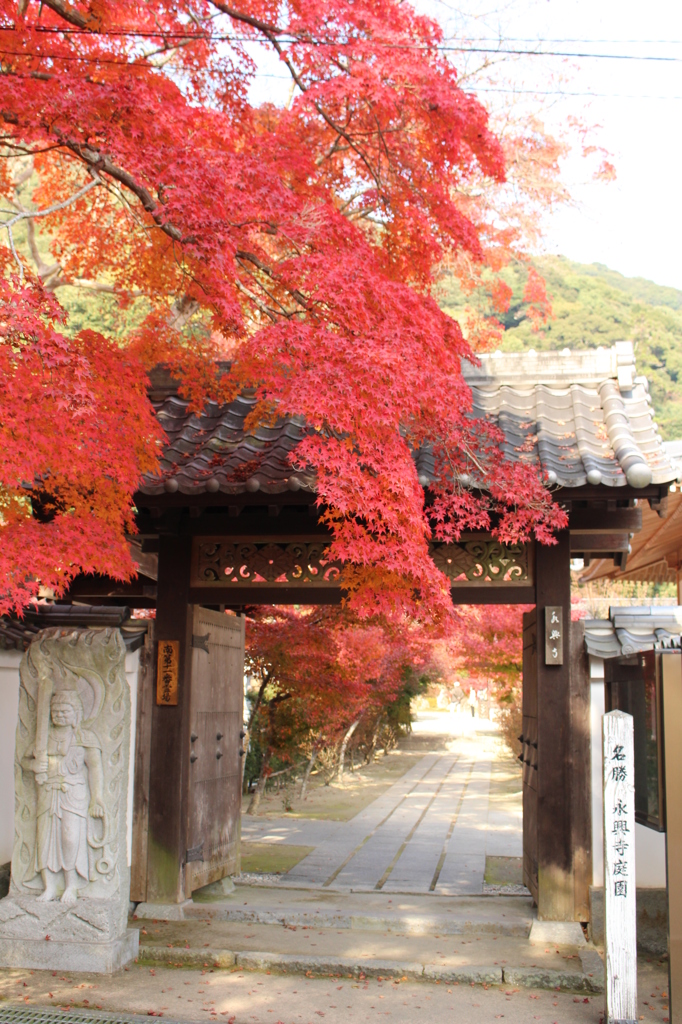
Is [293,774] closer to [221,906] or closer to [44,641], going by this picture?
[221,906]

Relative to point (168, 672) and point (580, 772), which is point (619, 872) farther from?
point (168, 672)

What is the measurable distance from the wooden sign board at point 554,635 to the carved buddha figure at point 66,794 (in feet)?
11.1

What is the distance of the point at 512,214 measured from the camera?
13242 millimetres

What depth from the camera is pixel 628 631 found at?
6465 millimetres

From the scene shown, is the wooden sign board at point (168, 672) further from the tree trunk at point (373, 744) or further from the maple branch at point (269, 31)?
the tree trunk at point (373, 744)

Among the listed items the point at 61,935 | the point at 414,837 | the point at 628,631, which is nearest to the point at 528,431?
the point at 628,631

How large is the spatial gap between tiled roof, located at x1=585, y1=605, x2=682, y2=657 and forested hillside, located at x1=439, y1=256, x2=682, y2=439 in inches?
1039

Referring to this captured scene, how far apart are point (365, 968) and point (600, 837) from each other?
197cm

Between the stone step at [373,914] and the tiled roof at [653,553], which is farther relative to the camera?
the tiled roof at [653,553]

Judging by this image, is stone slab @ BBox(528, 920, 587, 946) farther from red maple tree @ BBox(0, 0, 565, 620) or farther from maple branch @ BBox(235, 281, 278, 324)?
maple branch @ BBox(235, 281, 278, 324)

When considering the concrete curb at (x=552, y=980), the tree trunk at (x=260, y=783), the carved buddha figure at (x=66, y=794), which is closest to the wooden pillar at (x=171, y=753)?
the carved buddha figure at (x=66, y=794)

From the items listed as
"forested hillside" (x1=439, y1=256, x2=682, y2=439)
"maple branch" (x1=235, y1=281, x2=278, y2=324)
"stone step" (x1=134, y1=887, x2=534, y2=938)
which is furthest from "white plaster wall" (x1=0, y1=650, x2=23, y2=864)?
"forested hillside" (x1=439, y1=256, x2=682, y2=439)

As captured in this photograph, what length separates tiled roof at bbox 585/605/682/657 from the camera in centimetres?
639

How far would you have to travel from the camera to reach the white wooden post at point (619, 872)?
4.61 m
